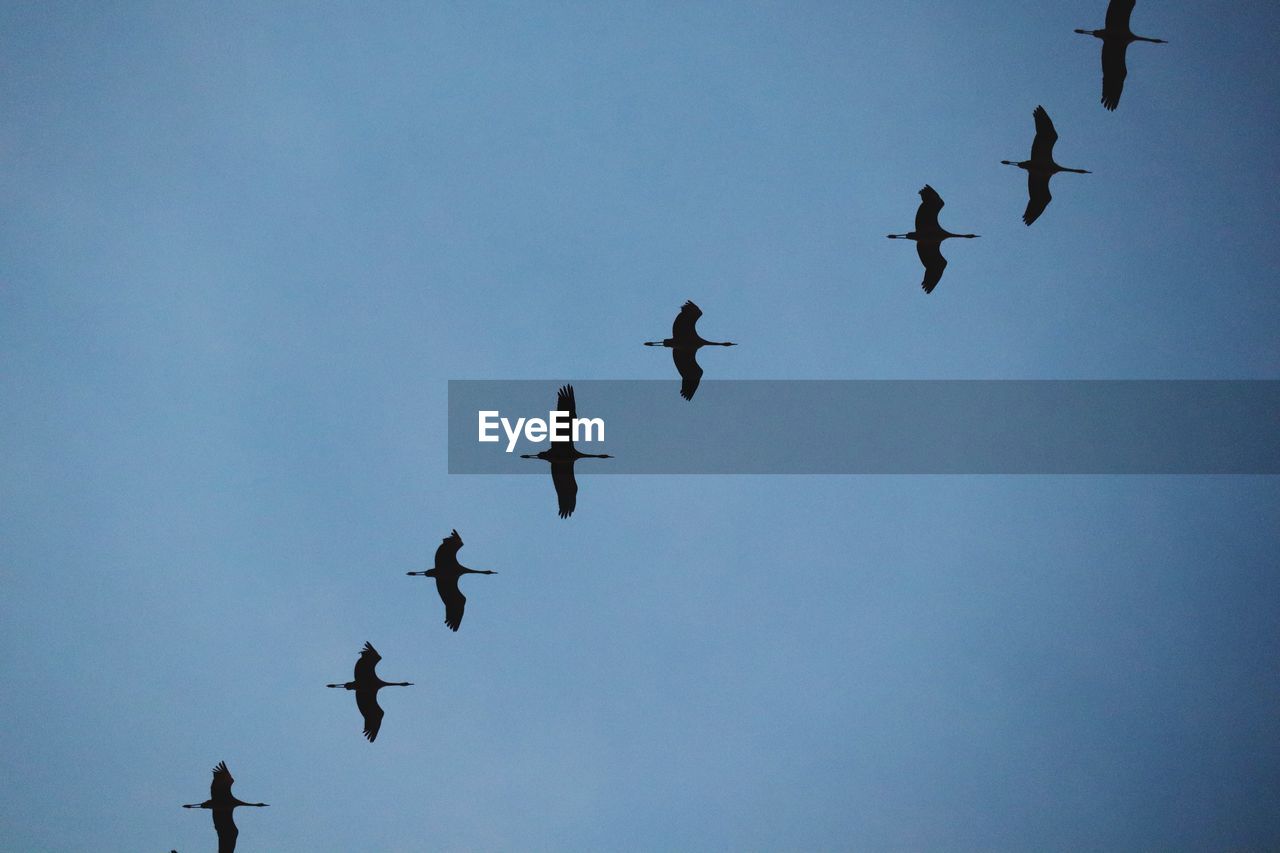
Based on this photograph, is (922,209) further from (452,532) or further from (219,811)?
(219,811)

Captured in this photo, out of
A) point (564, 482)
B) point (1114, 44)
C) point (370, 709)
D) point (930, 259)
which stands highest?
point (1114, 44)

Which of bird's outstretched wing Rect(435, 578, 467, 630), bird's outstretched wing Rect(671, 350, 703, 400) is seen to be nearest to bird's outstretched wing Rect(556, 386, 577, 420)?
bird's outstretched wing Rect(671, 350, 703, 400)

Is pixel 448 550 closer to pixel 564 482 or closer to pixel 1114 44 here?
pixel 564 482

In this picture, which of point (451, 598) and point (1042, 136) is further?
point (451, 598)

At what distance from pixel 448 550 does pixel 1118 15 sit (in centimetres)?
2485

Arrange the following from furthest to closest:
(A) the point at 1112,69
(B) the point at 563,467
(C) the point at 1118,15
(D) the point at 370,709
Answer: (D) the point at 370,709
(B) the point at 563,467
(A) the point at 1112,69
(C) the point at 1118,15

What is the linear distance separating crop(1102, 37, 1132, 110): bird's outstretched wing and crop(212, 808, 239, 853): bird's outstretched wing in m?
34.5

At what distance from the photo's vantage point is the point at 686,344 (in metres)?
33.8

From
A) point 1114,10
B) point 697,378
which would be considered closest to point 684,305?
point 697,378

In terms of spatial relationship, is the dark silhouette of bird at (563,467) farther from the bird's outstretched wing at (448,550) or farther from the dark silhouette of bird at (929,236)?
the dark silhouette of bird at (929,236)

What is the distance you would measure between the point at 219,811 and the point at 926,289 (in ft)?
90.9

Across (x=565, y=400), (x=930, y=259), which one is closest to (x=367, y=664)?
(x=565, y=400)

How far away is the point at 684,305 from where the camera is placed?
32.9 metres

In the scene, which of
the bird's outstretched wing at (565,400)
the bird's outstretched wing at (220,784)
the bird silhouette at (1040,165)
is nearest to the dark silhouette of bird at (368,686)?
the bird's outstretched wing at (220,784)
